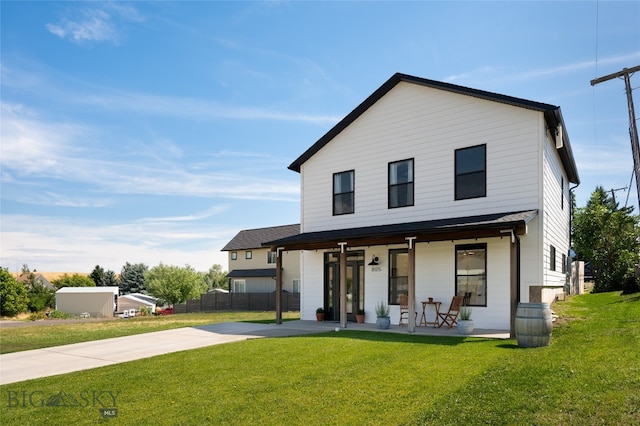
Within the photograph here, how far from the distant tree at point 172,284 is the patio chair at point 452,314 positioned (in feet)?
122

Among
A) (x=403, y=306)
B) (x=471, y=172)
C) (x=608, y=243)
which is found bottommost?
(x=403, y=306)

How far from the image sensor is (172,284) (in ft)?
156

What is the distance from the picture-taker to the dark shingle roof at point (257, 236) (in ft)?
131

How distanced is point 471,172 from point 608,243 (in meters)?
14.1

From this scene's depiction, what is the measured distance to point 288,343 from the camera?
1127cm

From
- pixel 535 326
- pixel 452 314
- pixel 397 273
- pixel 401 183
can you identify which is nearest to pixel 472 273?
pixel 452 314

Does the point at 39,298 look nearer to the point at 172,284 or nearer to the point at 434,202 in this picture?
the point at 172,284

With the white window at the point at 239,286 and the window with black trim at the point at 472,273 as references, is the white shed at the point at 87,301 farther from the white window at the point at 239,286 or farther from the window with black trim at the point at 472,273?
the window with black trim at the point at 472,273

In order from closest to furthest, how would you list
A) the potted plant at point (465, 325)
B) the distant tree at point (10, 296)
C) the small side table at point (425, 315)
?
the potted plant at point (465, 325) → the small side table at point (425, 315) → the distant tree at point (10, 296)

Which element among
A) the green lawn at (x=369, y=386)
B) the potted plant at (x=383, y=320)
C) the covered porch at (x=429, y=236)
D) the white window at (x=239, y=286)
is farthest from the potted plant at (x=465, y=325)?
the white window at (x=239, y=286)

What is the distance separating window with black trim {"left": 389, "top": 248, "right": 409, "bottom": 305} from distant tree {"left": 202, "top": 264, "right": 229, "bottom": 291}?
4277 cm

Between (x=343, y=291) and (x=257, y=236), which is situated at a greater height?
(x=257, y=236)

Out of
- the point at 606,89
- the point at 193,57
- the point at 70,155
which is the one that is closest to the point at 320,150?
the point at 193,57

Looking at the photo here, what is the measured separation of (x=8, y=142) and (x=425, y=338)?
15.2 m
